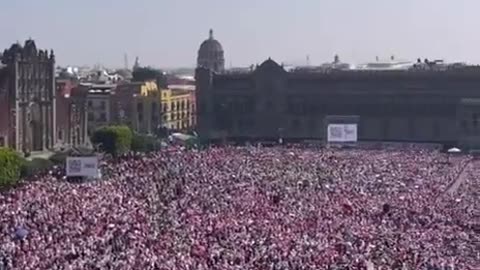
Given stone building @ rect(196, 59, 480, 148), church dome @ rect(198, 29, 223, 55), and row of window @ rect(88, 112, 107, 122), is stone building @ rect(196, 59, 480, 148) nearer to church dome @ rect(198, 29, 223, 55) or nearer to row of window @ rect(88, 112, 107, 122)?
row of window @ rect(88, 112, 107, 122)

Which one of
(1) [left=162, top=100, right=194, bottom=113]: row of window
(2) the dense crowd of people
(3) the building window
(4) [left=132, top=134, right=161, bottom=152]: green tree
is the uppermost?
(1) [left=162, top=100, right=194, bottom=113]: row of window

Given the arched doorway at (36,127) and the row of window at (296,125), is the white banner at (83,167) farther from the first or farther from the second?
the row of window at (296,125)

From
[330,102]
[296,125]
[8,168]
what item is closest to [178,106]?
[296,125]

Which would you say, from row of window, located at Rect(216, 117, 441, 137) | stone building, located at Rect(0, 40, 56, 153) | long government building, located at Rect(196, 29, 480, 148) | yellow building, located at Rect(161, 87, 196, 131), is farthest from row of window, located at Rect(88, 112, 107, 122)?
stone building, located at Rect(0, 40, 56, 153)

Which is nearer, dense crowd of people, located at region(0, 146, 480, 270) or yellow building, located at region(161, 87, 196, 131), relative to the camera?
dense crowd of people, located at region(0, 146, 480, 270)

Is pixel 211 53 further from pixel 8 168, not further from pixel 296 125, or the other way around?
pixel 8 168
